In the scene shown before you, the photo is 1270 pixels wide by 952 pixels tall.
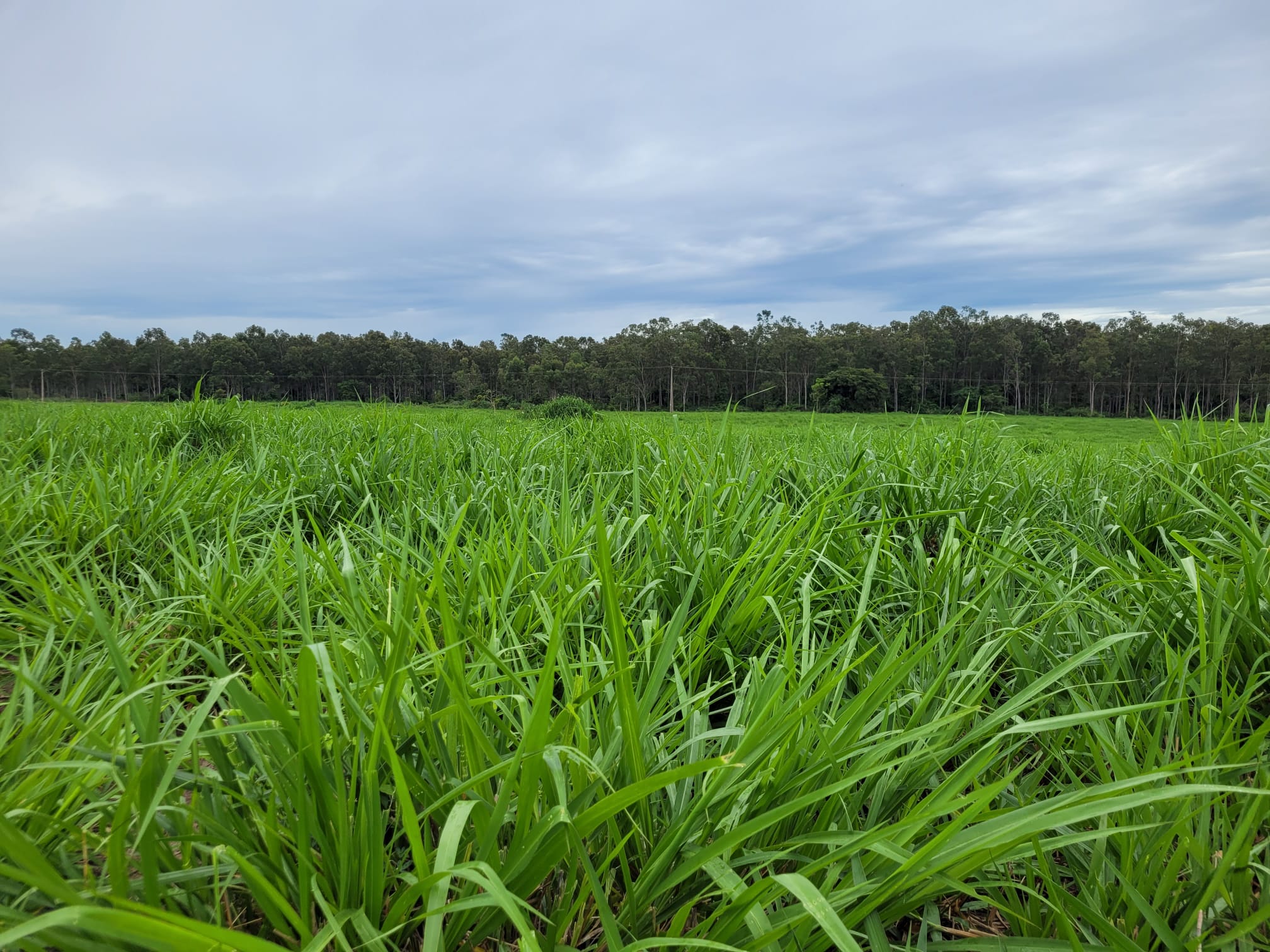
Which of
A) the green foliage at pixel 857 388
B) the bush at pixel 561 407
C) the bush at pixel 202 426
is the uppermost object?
the green foliage at pixel 857 388

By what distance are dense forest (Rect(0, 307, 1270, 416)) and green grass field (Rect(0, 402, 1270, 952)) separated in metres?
40.0

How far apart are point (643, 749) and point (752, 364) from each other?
5711 cm

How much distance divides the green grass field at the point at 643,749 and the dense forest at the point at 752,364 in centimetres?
3996

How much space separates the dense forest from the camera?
46.7m

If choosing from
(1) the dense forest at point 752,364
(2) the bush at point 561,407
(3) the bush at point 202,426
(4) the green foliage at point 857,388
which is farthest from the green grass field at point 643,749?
(4) the green foliage at point 857,388

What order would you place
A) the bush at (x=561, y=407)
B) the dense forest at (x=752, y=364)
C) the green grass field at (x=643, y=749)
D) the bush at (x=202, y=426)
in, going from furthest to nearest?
the dense forest at (x=752, y=364) < the bush at (x=561, y=407) < the bush at (x=202, y=426) < the green grass field at (x=643, y=749)

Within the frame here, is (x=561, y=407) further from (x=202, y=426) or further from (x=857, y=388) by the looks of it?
(x=857, y=388)

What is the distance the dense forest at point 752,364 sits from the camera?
46.7m

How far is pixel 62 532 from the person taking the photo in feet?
7.59

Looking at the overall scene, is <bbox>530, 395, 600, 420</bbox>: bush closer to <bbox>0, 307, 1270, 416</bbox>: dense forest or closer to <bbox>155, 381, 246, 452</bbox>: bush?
<bbox>155, 381, 246, 452</bbox>: bush

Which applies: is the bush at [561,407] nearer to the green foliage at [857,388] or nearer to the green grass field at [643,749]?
the green grass field at [643,749]

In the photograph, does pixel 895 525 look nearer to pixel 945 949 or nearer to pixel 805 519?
pixel 805 519

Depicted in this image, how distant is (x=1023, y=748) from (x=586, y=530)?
111cm

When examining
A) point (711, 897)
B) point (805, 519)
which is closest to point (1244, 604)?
point (805, 519)
